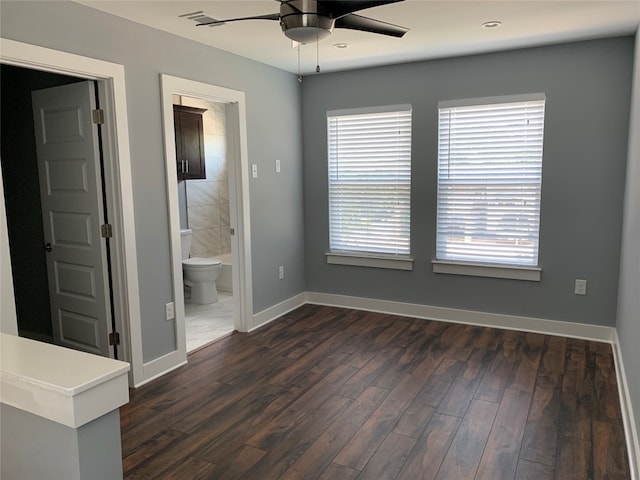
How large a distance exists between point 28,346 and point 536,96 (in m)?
3.96

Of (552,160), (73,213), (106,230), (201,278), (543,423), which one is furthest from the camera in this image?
(201,278)

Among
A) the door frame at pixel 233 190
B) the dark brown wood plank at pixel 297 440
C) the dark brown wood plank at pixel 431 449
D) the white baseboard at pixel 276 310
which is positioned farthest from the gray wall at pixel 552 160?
the dark brown wood plank at pixel 297 440

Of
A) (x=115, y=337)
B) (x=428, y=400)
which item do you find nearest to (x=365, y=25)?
(x=428, y=400)

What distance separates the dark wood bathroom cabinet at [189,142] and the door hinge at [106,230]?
2.30 m

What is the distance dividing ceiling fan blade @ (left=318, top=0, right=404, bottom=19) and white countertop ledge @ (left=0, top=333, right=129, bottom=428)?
4.96ft

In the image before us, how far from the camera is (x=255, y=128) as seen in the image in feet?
14.4

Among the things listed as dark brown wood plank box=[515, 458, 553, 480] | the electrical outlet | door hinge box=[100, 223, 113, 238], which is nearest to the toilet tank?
the electrical outlet

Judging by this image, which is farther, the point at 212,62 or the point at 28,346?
the point at 212,62

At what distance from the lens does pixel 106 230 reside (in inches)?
128

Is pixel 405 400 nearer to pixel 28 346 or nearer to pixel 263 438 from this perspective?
pixel 263 438

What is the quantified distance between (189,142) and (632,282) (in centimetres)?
449

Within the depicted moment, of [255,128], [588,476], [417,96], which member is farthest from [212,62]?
[588,476]

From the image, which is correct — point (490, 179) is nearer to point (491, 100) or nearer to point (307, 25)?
point (491, 100)

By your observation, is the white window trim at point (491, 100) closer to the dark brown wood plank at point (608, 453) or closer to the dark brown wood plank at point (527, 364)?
the dark brown wood plank at point (527, 364)
